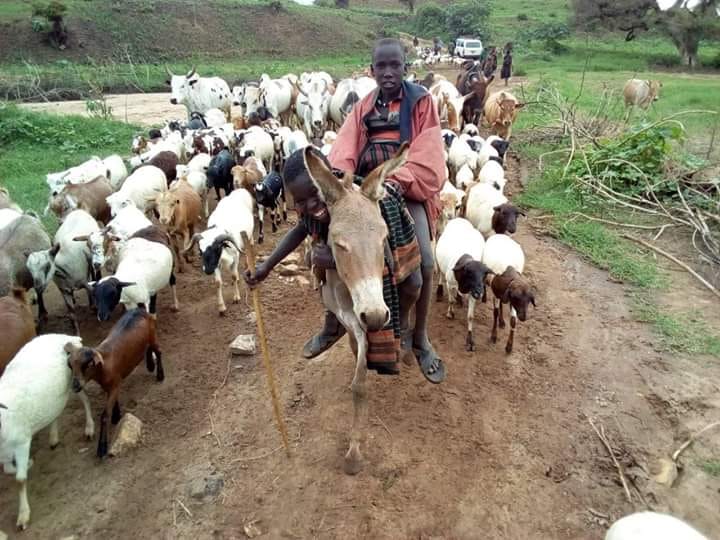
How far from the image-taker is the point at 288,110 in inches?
600

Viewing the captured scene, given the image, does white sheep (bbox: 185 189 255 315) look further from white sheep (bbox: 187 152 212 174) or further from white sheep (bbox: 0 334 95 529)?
white sheep (bbox: 0 334 95 529)

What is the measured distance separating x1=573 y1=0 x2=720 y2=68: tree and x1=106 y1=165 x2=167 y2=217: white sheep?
3074cm

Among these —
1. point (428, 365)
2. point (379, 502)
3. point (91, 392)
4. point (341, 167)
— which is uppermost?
point (341, 167)

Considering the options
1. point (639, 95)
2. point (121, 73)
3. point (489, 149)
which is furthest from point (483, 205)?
point (121, 73)

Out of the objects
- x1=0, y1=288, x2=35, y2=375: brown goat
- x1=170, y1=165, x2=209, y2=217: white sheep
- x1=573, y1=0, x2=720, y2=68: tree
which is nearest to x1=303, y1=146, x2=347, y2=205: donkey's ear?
x1=0, y1=288, x2=35, y2=375: brown goat

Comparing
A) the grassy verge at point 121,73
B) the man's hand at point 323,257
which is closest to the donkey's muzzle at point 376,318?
the man's hand at point 323,257

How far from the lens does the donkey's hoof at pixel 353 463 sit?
152 inches

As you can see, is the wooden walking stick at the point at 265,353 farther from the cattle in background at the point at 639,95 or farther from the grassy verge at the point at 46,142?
the cattle in background at the point at 639,95

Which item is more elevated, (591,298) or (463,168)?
(463,168)

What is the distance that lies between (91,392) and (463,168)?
6.62m

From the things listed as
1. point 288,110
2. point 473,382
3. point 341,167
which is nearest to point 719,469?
point 473,382

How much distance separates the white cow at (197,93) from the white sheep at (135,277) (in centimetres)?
943

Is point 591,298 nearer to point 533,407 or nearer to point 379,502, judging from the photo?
point 533,407

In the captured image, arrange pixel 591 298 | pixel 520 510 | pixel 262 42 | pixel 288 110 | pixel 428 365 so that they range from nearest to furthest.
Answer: pixel 520 510
pixel 428 365
pixel 591 298
pixel 288 110
pixel 262 42
